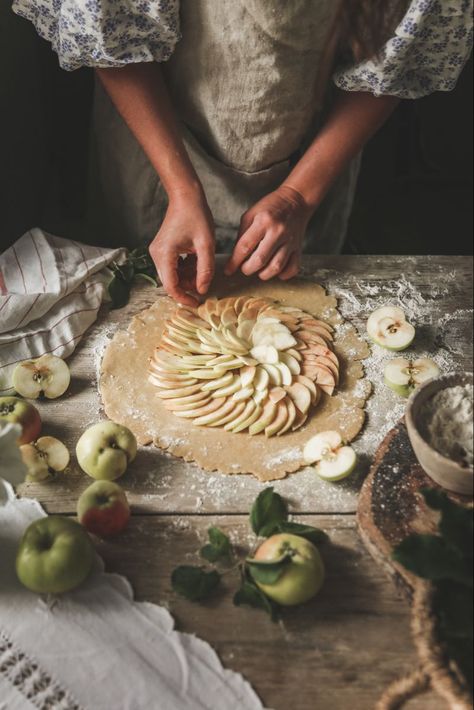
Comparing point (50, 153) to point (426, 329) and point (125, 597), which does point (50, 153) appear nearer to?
point (426, 329)

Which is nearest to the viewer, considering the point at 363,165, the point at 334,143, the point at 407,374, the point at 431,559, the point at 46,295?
the point at 431,559

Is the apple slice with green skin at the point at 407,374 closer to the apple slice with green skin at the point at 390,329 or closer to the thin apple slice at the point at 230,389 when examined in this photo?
the apple slice with green skin at the point at 390,329

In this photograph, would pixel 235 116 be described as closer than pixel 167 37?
No

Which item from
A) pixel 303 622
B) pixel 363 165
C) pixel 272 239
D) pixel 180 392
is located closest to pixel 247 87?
pixel 272 239

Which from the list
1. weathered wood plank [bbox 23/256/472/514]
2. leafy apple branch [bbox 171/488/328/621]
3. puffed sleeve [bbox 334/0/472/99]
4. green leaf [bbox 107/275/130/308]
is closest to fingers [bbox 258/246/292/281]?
weathered wood plank [bbox 23/256/472/514]

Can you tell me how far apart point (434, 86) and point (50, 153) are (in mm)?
1476

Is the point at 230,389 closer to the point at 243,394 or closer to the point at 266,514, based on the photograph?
the point at 243,394

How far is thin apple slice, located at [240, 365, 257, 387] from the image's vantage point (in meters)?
1.71

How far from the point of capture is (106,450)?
1.51 metres

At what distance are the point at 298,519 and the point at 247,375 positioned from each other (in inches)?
15.4

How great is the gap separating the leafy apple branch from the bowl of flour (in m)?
0.26

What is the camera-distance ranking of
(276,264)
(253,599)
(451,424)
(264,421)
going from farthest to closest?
(276,264)
(264,421)
(451,424)
(253,599)

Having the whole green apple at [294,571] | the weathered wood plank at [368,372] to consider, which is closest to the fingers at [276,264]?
the weathered wood plank at [368,372]

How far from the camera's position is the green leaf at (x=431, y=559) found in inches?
46.6
